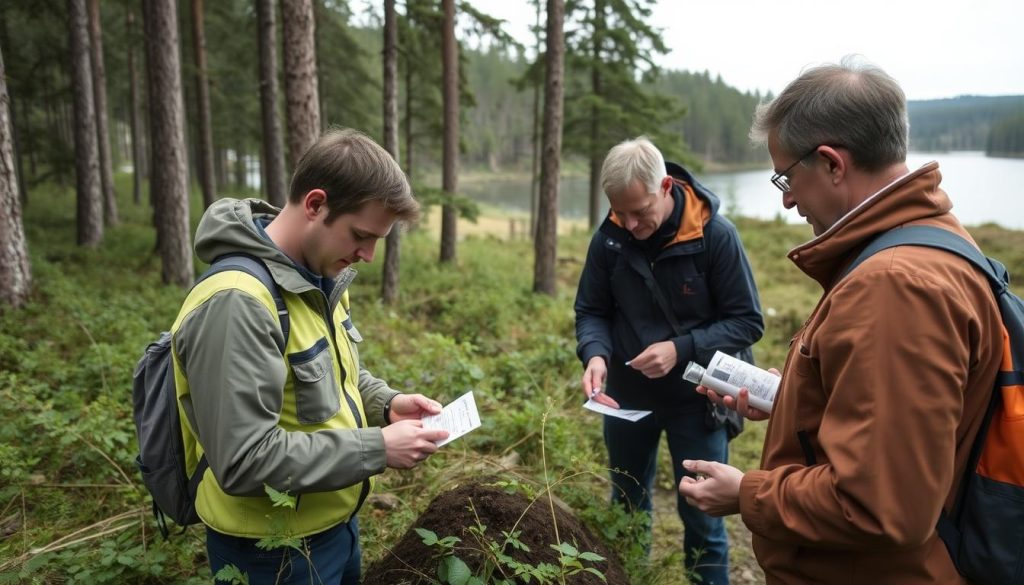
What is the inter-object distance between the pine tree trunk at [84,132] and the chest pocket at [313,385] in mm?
13114

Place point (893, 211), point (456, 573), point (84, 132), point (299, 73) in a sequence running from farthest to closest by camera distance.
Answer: point (84, 132), point (299, 73), point (456, 573), point (893, 211)

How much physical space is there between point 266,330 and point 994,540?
6.56 ft

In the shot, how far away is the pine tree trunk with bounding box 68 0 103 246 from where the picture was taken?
1164 centimetres

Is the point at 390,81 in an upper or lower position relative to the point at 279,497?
upper

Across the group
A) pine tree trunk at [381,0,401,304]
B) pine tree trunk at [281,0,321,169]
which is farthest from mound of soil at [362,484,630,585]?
pine tree trunk at [381,0,401,304]

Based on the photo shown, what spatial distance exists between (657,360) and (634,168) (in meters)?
0.98

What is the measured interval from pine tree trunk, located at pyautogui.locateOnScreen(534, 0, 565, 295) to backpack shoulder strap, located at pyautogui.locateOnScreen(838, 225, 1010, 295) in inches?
361

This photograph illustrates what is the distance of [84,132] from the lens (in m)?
12.0

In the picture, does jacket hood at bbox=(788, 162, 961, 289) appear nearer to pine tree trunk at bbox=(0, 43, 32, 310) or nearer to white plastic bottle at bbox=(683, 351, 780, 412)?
white plastic bottle at bbox=(683, 351, 780, 412)

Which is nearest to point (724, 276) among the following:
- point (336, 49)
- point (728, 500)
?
point (728, 500)

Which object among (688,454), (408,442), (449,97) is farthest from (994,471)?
(449,97)

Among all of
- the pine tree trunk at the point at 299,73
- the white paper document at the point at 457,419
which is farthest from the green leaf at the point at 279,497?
the pine tree trunk at the point at 299,73

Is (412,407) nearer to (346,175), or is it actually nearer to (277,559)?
(277,559)

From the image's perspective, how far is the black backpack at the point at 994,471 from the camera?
4.75 ft
